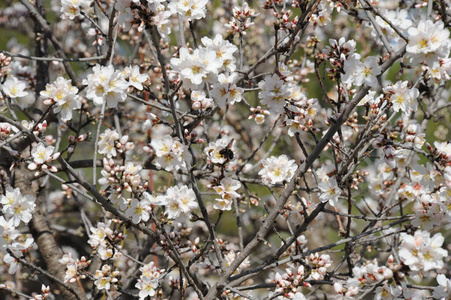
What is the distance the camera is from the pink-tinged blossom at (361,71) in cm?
183

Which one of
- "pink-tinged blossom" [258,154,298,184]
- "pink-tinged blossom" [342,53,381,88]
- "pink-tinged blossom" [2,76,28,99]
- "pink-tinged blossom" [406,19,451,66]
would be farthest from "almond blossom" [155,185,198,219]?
"pink-tinged blossom" [406,19,451,66]

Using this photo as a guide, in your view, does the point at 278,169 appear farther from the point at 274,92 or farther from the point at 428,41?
the point at 428,41

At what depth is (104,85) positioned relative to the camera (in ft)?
6.12

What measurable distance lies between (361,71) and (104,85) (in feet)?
3.37

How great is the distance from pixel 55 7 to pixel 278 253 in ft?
12.4

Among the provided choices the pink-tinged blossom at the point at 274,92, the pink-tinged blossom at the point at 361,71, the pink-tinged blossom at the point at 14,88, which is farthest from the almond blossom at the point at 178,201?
the pink-tinged blossom at the point at 14,88

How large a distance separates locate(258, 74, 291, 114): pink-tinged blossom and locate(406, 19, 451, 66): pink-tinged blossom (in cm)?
57

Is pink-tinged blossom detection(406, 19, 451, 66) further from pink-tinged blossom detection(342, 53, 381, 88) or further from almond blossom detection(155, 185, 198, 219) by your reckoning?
almond blossom detection(155, 185, 198, 219)

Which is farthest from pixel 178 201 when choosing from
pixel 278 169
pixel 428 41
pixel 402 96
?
pixel 428 41

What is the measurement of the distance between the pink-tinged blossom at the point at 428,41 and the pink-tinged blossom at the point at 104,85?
3.66 ft

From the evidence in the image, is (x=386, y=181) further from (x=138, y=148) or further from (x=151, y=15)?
(x=138, y=148)

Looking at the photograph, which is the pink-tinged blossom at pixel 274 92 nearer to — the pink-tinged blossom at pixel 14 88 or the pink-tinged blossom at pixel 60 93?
the pink-tinged blossom at pixel 60 93

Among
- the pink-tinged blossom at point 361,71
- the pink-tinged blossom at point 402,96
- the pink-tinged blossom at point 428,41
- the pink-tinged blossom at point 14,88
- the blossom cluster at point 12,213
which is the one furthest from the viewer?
the pink-tinged blossom at point 14,88

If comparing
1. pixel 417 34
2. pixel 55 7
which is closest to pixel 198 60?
pixel 417 34
